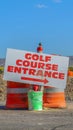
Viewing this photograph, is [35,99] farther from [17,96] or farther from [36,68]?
[36,68]

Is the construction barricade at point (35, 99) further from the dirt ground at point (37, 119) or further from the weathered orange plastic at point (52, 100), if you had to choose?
the weathered orange plastic at point (52, 100)

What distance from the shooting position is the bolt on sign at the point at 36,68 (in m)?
17.6

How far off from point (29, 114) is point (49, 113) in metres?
0.65

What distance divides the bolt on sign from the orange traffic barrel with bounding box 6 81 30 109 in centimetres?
23

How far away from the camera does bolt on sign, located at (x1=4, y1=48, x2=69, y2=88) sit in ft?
57.9

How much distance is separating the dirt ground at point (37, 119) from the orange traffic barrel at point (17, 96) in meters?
0.56

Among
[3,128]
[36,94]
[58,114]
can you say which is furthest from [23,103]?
[3,128]

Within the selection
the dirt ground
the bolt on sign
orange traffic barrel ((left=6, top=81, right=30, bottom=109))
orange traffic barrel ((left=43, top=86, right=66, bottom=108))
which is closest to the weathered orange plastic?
orange traffic barrel ((left=43, top=86, right=66, bottom=108))

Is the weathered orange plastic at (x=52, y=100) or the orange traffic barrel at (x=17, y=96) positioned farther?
the weathered orange plastic at (x=52, y=100)

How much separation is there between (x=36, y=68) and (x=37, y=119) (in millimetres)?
3210

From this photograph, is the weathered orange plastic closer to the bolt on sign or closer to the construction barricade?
the bolt on sign

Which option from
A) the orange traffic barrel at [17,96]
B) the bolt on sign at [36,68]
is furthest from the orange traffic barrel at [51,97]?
the orange traffic barrel at [17,96]

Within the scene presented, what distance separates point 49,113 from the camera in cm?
1641

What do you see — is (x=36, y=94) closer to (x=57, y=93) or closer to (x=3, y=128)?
(x=57, y=93)
